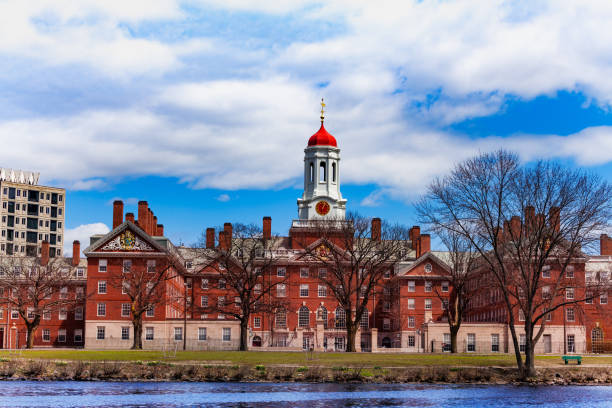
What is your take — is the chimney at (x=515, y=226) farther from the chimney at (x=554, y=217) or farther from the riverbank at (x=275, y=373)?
the riverbank at (x=275, y=373)

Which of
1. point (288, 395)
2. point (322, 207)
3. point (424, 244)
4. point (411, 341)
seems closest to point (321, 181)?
point (322, 207)

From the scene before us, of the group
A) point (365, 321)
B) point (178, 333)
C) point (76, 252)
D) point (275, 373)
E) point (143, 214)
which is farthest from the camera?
point (76, 252)

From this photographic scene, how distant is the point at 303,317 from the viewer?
107375 mm

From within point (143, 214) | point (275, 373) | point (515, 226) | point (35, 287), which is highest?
point (143, 214)

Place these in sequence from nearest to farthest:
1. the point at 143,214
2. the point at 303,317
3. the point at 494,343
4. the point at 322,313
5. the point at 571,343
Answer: the point at 494,343
the point at 571,343
the point at 143,214
the point at 322,313
the point at 303,317

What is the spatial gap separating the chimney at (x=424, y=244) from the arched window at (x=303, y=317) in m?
17.0

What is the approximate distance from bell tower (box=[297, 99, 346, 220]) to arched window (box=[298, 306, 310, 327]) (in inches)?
528

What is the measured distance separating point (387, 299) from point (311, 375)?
52.6 m

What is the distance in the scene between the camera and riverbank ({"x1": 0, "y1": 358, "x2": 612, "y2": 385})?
185ft

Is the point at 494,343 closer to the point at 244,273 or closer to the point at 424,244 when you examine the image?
the point at 424,244

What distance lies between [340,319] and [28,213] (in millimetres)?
84130

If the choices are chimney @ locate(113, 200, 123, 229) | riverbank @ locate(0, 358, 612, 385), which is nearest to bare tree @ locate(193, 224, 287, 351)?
chimney @ locate(113, 200, 123, 229)

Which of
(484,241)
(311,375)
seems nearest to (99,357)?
(311,375)

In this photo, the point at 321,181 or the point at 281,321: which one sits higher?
the point at 321,181
